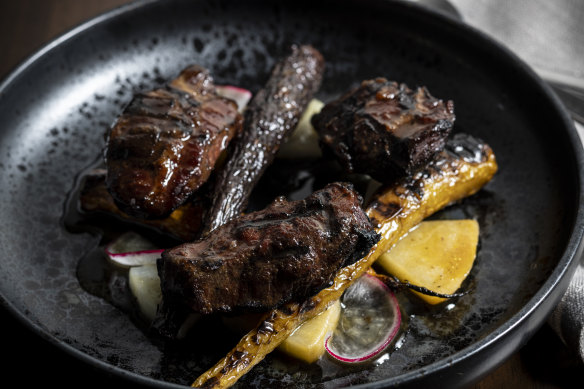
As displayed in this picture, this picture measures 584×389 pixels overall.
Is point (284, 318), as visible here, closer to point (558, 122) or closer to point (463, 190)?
point (463, 190)

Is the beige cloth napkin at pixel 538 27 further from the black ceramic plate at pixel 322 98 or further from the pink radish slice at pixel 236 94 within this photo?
the pink radish slice at pixel 236 94

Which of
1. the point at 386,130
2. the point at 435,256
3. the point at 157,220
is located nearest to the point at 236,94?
the point at 157,220

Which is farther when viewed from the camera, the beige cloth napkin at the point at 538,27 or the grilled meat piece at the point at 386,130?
the beige cloth napkin at the point at 538,27

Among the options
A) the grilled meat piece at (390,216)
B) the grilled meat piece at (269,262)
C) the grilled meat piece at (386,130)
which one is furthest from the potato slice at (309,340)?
the grilled meat piece at (386,130)

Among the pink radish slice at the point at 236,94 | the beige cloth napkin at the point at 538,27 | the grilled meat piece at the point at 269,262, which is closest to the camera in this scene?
the grilled meat piece at the point at 269,262

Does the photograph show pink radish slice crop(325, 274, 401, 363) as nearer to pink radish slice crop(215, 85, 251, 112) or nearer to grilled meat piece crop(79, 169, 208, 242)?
grilled meat piece crop(79, 169, 208, 242)

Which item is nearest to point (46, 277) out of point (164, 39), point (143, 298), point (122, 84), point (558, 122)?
point (143, 298)

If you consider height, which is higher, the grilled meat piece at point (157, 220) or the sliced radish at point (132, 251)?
the grilled meat piece at point (157, 220)
